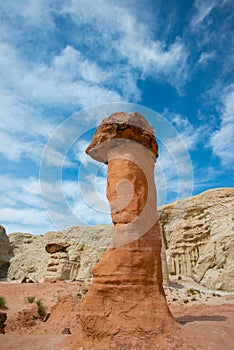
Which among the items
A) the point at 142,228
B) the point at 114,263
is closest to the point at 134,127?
the point at 142,228

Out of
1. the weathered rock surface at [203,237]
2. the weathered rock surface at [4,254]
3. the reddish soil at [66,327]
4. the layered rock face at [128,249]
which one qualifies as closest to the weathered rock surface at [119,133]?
the layered rock face at [128,249]

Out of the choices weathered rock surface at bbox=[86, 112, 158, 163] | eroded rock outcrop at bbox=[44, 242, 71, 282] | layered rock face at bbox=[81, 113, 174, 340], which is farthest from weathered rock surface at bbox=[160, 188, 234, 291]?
weathered rock surface at bbox=[86, 112, 158, 163]

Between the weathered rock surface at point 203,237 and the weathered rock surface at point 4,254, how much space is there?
23581 millimetres

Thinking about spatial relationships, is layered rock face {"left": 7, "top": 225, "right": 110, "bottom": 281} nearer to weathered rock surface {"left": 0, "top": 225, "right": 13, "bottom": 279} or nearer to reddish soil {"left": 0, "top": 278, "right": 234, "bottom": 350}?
weathered rock surface {"left": 0, "top": 225, "right": 13, "bottom": 279}

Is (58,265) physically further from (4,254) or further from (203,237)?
(4,254)

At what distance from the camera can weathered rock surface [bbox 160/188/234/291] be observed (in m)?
21.9

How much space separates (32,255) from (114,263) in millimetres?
36339

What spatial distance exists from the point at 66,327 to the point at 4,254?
33230 millimetres

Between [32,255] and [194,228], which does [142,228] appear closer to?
[194,228]

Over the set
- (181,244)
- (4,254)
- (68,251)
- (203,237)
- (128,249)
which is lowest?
(128,249)

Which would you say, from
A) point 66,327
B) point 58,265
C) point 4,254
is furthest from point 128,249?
point 4,254

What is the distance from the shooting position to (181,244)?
2906 centimetres

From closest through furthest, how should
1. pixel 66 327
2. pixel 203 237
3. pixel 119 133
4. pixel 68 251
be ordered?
pixel 119 133 → pixel 66 327 → pixel 203 237 → pixel 68 251

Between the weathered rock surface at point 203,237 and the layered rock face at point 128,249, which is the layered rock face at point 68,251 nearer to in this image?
the weathered rock surface at point 203,237
